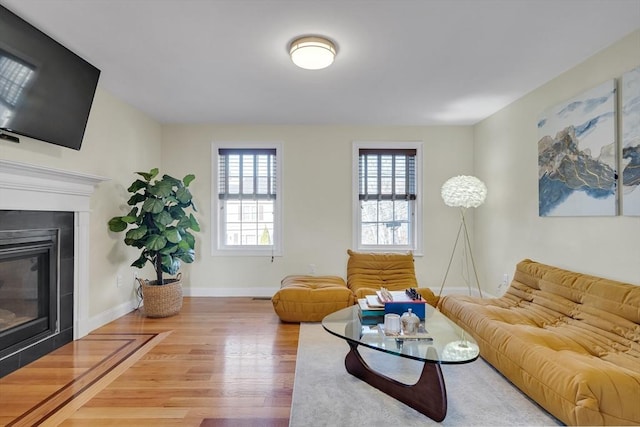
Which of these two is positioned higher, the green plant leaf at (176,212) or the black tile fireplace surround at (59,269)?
the green plant leaf at (176,212)

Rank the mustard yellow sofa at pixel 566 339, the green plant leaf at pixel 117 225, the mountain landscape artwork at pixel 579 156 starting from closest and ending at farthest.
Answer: the mustard yellow sofa at pixel 566 339
the mountain landscape artwork at pixel 579 156
the green plant leaf at pixel 117 225

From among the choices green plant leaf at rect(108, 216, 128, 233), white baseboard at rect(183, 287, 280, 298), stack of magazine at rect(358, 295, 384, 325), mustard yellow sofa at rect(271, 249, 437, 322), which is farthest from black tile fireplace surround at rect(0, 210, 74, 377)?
stack of magazine at rect(358, 295, 384, 325)

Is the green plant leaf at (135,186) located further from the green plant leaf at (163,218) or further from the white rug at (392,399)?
the white rug at (392,399)

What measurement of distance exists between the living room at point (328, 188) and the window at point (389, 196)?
0.53ft

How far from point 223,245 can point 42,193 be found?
2.34 meters

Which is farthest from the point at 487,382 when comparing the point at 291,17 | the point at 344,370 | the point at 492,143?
the point at 492,143

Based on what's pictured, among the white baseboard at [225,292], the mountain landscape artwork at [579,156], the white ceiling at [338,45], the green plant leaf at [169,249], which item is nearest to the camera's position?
the white ceiling at [338,45]

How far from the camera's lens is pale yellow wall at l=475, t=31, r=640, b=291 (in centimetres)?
250

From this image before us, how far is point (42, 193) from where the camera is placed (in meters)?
2.70

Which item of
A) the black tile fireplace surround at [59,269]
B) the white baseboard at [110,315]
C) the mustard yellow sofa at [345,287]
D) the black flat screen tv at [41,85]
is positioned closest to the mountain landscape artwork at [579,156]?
the mustard yellow sofa at [345,287]

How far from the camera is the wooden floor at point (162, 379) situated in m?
1.91

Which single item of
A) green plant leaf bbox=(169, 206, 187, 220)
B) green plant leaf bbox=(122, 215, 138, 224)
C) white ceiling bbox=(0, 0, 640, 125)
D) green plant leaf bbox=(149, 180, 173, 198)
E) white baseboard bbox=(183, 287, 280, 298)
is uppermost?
white ceiling bbox=(0, 0, 640, 125)

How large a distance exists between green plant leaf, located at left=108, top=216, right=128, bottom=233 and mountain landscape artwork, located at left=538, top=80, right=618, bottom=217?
4260 mm

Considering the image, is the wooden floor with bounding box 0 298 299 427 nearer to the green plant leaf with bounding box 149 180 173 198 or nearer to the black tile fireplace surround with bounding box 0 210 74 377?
the black tile fireplace surround with bounding box 0 210 74 377
